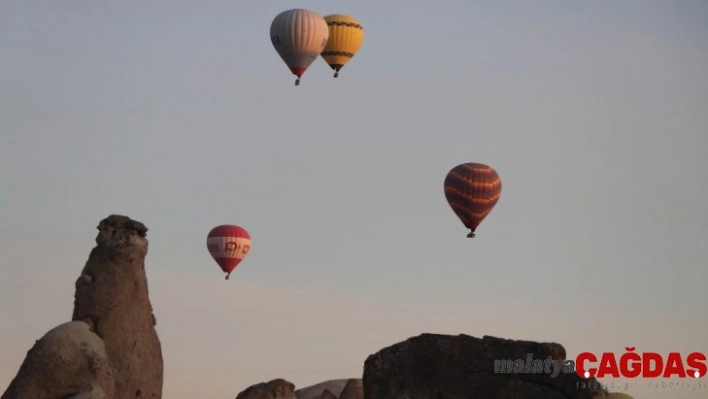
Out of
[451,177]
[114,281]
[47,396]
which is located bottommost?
[47,396]

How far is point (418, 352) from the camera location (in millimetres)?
30484

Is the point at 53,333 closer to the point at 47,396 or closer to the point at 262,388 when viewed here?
the point at 47,396

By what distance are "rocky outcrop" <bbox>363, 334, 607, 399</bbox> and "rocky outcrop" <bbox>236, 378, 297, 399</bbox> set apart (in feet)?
49.6

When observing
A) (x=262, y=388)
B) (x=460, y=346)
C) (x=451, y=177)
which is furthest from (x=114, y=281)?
(x=451, y=177)

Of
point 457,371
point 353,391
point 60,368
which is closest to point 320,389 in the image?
point 353,391

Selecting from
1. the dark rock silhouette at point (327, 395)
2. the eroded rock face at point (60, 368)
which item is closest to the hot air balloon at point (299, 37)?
the dark rock silhouette at point (327, 395)

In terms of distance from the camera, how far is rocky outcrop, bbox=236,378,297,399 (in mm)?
45594

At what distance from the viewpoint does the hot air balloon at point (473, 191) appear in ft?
209

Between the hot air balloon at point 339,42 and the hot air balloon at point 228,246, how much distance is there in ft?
26.7

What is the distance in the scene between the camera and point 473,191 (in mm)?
63812

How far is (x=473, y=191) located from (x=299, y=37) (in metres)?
8.67

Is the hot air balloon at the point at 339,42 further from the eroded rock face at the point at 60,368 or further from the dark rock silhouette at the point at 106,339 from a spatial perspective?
the eroded rock face at the point at 60,368

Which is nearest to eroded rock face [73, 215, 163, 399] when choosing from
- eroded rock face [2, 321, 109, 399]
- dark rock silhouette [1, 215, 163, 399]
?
dark rock silhouette [1, 215, 163, 399]

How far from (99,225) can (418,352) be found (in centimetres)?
1164
